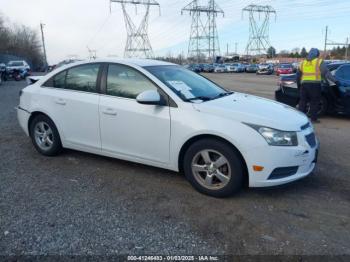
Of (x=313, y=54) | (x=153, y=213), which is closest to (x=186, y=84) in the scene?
(x=153, y=213)

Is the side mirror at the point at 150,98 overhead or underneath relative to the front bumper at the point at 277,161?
overhead

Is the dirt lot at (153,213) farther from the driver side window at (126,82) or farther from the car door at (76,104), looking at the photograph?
the driver side window at (126,82)

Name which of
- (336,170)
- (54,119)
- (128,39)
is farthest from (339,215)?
(128,39)

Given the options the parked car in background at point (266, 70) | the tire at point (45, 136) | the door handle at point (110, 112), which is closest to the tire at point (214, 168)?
the door handle at point (110, 112)

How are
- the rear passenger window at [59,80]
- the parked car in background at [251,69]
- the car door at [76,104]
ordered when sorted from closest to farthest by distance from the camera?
1. the car door at [76,104]
2. the rear passenger window at [59,80]
3. the parked car in background at [251,69]

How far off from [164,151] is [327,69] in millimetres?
5859

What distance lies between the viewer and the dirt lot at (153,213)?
290cm

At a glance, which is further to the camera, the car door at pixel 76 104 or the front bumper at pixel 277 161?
the car door at pixel 76 104

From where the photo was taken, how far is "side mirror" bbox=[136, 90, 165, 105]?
3.94 meters

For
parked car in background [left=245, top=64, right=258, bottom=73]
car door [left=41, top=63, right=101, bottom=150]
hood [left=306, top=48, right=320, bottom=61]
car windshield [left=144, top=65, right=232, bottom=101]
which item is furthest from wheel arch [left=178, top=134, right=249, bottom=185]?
parked car in background [left=245, top=64, right=258, bottom=73]

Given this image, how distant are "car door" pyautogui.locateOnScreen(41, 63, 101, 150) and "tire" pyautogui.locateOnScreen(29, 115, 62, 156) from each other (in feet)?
0.57

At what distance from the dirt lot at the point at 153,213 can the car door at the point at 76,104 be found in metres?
0.46

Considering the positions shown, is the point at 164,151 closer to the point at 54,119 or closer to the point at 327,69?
the point at 54,119

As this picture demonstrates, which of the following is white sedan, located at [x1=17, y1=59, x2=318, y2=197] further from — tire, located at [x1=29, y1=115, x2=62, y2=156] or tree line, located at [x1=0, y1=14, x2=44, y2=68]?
tree line, located at [x1=0, y1=14, x2=44, y2=68]
